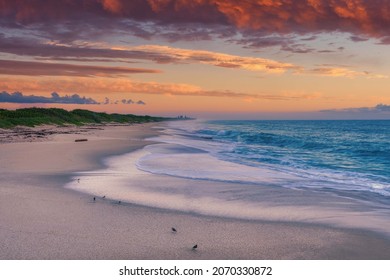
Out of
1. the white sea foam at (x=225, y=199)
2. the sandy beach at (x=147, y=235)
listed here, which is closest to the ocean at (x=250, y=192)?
the white sea foam at (x=225, y=199)

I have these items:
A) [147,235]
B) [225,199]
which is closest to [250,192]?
[225,199]

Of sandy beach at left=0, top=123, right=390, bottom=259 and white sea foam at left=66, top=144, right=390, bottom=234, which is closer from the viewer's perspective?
sandy beach at left=0, top=123, right=390, bottom=259

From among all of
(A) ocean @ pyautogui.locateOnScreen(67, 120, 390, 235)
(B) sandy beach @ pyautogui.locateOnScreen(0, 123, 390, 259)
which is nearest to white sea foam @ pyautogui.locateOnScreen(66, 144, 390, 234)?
(A) ocean @ pyautogui.locateOnScreen(67, 120, 390, 235)

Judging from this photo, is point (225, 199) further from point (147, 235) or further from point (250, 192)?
point (147, 235)

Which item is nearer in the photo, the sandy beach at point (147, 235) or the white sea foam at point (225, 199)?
the sandy beach at point (147, 235)

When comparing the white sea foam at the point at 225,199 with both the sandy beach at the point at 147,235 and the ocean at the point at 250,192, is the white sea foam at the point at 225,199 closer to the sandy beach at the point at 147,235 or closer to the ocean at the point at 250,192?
the ocean at the point at 250,192

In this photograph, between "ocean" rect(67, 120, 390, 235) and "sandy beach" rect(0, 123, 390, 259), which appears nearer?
"sandy beach" rect(0, 123, 390, 259)

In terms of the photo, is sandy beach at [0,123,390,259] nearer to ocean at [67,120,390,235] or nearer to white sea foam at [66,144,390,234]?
white sea foam at [66,144,390,234]

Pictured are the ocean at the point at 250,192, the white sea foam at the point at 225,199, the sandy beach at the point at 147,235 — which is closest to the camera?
the sandy beach at the point at 147,235

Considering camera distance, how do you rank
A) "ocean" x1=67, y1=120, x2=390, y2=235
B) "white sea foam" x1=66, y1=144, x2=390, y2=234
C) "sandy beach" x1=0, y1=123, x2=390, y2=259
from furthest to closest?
"ocean" x1=67, y1=120, x2=390, y2=235 → "white sea foam" x1=66, y1=144, x2=390, y2=234 → "sandy beach" x1=0, y1=123, x2=390, y2=259

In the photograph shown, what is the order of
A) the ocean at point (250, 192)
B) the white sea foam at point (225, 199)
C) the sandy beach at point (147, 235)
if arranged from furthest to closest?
1. the ocean at point (250, 192)
2. the white sea foam at point (225, 199)
3. the sandy beach at point (147, 235)

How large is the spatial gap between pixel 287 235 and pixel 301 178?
885 centimetres

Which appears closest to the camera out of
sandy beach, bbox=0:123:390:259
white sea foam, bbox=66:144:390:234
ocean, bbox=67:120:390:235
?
sandy beach, bbox=0:123:390:259
